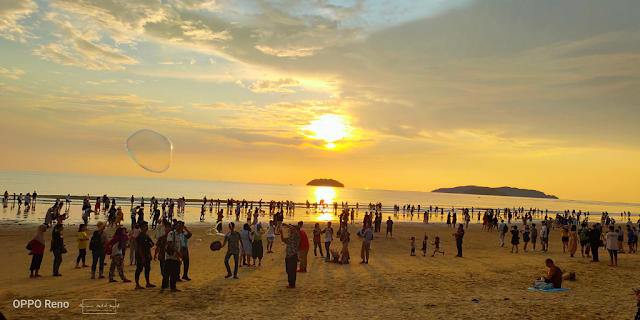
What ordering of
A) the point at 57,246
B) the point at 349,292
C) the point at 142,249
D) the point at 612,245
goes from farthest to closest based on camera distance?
the point at 612,245, the point at 57,246, the point at 349,292, the point at 142,249

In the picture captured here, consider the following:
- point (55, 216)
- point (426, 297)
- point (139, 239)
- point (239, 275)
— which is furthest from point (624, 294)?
point (55, 216)

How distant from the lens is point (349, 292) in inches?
469

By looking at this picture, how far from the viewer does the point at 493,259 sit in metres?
19.6

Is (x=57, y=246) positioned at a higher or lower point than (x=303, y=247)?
lower

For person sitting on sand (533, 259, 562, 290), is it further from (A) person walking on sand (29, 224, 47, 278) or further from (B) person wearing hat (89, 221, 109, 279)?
(A) person walking on sand (29, 224, 47, 278)

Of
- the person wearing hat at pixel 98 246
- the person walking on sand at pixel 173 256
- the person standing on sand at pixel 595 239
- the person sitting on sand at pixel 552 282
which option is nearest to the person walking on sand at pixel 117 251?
the person wearing hat at pixel 98 246

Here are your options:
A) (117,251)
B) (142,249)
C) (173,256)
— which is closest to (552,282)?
(173,256)

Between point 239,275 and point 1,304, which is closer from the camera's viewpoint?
point 1,304

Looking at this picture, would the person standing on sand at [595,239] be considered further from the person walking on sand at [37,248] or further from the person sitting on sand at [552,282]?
the person walking on sand at [37,248]

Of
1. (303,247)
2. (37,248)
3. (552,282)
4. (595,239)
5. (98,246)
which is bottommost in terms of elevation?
(552,282)

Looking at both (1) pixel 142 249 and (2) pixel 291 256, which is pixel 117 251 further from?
(2) pixel 291 256

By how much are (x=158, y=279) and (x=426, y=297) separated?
9.11 m

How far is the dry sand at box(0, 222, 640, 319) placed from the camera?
9516 millimetres

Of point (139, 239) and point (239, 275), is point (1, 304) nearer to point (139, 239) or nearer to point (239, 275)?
point (139, 239)
